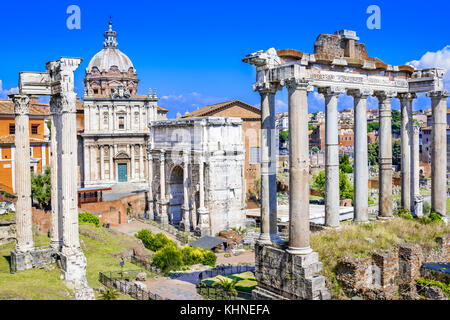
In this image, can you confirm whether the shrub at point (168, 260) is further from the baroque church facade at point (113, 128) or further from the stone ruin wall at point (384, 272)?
the baroque church facade at point (113, 128)

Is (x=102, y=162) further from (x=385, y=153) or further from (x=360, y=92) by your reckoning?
(x=360, y=92)

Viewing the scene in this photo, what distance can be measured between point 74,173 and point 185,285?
758cm

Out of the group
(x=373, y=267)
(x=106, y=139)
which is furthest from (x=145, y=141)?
(x=373, y=267)

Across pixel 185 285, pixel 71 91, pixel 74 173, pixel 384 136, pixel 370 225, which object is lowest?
pixel 185 285

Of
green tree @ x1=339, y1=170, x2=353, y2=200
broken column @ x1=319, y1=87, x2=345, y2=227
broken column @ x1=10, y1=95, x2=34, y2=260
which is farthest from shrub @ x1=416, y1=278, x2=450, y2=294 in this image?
green tree @ x1=339, y1=170, x2=353, y2=200

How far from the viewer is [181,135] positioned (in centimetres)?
4009

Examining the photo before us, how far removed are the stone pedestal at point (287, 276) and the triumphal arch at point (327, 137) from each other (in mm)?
29

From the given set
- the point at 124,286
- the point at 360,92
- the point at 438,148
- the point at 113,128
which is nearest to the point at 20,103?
the point at 124,286

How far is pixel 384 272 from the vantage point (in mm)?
14500

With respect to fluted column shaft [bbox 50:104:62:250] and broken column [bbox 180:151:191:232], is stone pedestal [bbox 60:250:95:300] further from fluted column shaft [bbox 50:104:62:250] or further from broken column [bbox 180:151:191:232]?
broken column [bbox 180:151:191:232]

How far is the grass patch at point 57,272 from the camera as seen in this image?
15.3 metres

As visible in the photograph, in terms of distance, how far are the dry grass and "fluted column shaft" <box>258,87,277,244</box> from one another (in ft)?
5.03

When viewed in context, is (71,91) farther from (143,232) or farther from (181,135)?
(181,135)
